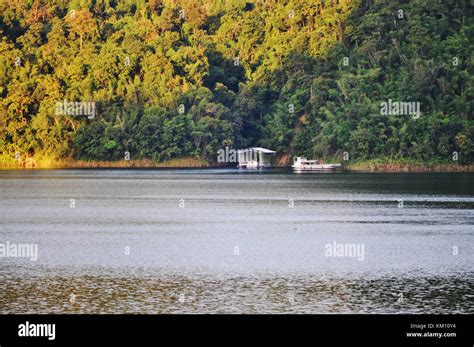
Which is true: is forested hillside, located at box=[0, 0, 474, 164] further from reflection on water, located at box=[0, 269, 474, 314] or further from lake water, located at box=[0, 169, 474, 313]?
reflection on water, located at box=[0, 269, 474, 314]

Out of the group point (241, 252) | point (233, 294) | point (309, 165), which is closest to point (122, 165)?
point (309, 165)

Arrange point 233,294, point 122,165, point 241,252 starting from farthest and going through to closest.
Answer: point 122,165 < point 241,252 < point 233,294

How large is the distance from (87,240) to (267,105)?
68573mm

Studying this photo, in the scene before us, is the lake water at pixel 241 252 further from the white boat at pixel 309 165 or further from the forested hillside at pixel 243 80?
the white boat at pixel 309 165

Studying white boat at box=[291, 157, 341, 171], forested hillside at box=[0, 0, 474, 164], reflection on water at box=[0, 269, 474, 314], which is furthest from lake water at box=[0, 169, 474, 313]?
white boat at box=[291, 157, 341, 171]

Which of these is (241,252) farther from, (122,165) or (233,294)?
(122,165)

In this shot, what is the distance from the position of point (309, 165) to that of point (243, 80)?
59.3 ft

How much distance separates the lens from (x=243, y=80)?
109438 millimetres

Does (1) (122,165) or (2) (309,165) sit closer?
(2) (309,165)

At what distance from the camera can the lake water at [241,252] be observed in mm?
24031

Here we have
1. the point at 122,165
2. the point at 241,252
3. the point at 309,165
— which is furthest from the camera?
the point at 122,165

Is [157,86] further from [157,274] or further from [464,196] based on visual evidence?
[157,274]

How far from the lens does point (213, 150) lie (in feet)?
319

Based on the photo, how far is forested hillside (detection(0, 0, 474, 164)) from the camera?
9194cm
